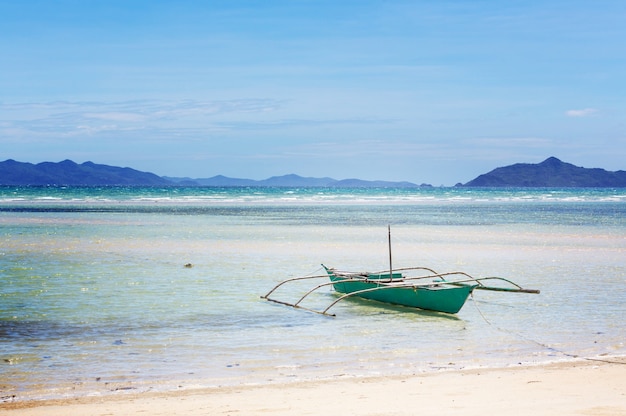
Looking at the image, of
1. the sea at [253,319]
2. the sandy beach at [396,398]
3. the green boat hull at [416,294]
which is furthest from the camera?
the green boat hull at [416,294]

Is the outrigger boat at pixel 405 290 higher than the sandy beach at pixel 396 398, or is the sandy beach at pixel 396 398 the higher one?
the outrigger boat at pixel 405 290

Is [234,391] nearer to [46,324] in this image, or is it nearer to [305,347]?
[305,347]

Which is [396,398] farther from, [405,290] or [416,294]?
[405,290]

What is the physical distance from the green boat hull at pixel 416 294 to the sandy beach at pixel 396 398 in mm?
4017

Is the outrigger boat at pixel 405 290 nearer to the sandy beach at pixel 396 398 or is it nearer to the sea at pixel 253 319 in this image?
the sea at pixel 253 319

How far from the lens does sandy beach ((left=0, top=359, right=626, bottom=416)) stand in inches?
258

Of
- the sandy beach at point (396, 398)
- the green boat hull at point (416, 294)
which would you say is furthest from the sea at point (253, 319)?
the sandy beach at point (396, 398)

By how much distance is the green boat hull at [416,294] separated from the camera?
12203 millimetres

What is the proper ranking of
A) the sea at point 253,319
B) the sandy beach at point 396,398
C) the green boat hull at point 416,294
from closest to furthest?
the sandy beach at point 396,398 < the sea at point 253,319 < the green boat hull at point 416,294

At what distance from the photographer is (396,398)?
7.03m

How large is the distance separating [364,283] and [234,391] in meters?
7.10

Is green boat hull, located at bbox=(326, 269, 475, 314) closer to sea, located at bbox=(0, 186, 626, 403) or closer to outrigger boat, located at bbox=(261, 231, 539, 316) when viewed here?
outrigger boat, located at bbox=(261, 231, 539, 316)

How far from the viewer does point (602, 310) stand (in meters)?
12.5

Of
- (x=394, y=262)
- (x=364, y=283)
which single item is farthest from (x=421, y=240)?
(x=364, y=283)
